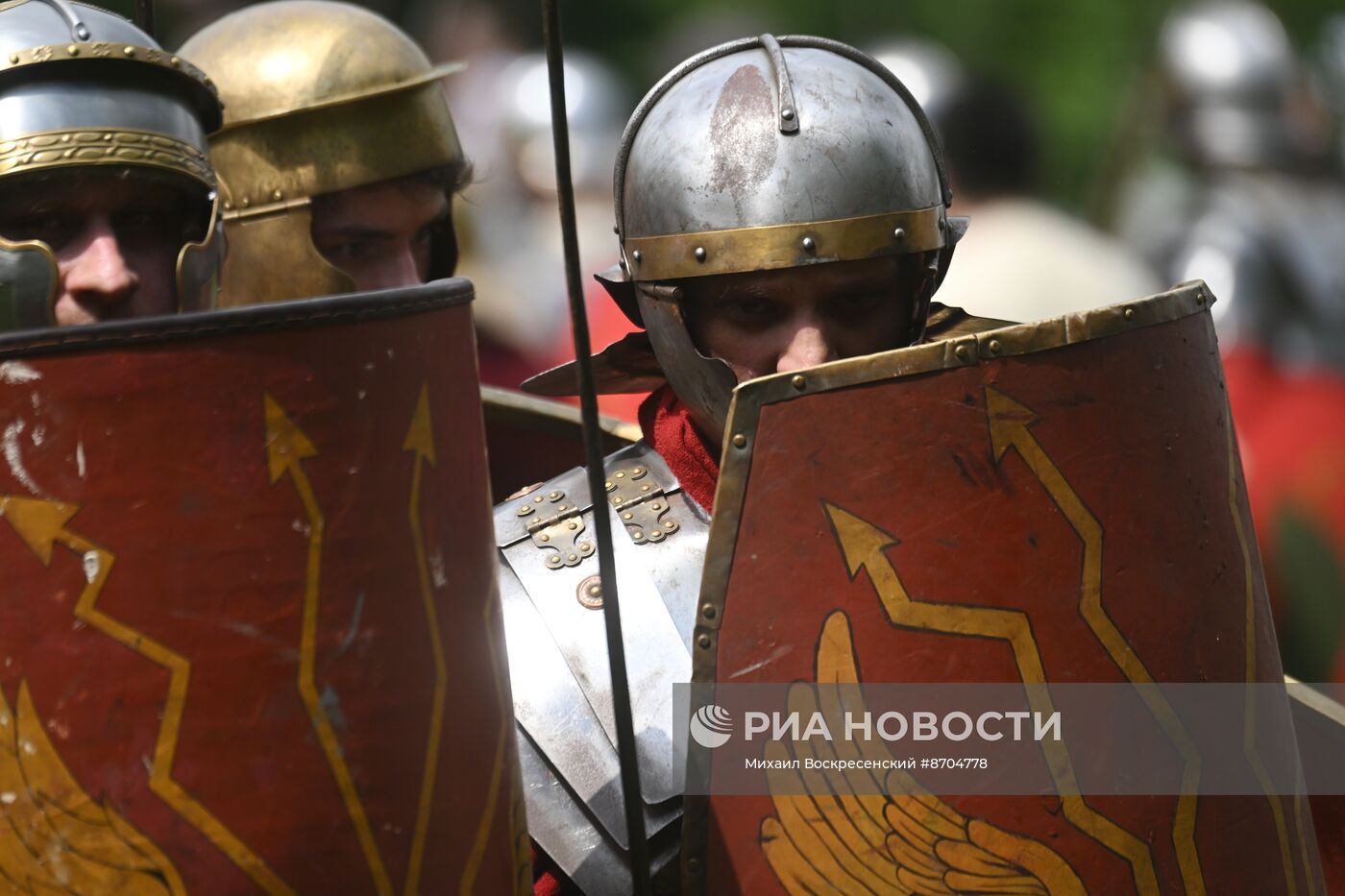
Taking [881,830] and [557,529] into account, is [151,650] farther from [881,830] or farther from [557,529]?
[557,529]

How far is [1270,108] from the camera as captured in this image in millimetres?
8336

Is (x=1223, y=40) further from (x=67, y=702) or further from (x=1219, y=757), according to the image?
(x=67, y=702)

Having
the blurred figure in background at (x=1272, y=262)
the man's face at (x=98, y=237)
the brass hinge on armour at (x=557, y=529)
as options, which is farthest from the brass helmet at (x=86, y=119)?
the blurred figure in background at (x=1272, y=262)

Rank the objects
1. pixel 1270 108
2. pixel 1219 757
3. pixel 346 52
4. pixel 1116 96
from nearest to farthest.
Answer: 1. pixel 1219 757
2. pixel 346 52
3. pixel 1270 108
4. pixel 1116 96

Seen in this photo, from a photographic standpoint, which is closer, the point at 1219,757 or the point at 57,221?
the point at 1219,757

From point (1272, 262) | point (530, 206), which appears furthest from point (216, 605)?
point (530, 206)

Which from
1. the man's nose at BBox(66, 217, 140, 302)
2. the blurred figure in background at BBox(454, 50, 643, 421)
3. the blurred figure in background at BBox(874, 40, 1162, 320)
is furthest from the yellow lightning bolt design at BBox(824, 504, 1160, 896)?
the blurred figure in background at BBox(454, 50, 643, 421)

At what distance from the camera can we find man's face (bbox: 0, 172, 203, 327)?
301 centimetres

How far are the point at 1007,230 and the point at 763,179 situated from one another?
3.06 meters

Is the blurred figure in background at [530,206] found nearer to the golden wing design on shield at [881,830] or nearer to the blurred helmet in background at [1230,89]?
the blurred helmet in background at [1230,89]

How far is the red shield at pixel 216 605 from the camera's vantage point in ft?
7.00

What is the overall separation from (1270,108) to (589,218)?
9.04 feet

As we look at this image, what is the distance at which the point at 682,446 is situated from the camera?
3113mm

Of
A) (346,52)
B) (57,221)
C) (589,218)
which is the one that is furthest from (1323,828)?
(589,218)
